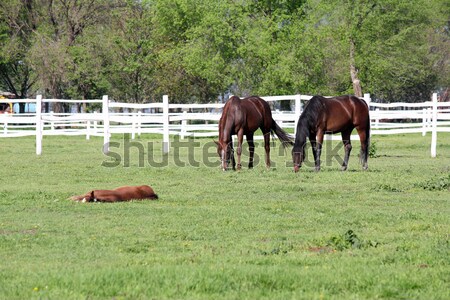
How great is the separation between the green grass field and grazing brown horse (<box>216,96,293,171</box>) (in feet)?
2.95

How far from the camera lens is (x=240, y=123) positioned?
17797mm

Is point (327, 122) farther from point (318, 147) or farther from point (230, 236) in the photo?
point (230, 236)

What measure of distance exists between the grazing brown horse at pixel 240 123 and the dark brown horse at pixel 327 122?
1147 millimetres

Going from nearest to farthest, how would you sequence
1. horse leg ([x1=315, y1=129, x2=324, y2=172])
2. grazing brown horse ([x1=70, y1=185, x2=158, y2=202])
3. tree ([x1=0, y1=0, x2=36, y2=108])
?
1. grazing brown horse ([x1=70, y1=185, x2=158, y2=202])
2. horse leg ([x1=315, y1=129, x2=324, y2=172])
3. tree ([x1=0, y1=0, x2=36, y2=108])

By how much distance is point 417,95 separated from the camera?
7238 centimetres

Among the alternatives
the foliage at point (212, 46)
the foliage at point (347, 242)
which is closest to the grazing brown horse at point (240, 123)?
the foliage at point (347, 242)

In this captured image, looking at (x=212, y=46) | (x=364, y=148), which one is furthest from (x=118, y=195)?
(x=212, y=46)

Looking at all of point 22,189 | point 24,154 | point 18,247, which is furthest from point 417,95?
point 18,247

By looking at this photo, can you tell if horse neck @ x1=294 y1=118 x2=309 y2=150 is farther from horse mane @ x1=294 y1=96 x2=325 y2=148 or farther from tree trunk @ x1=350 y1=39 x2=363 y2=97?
tree trunk @ x1=350 y1=39 x2=363 y2=97

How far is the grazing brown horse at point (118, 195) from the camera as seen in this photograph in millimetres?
11875

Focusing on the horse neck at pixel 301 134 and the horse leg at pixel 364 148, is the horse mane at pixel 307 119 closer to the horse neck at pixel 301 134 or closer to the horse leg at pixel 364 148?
the horse neck at pixel 301 134

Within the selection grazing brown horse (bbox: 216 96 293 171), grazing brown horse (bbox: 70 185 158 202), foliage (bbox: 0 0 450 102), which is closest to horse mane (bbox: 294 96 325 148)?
grazing brown horse (bbox: 216 96 293 171)

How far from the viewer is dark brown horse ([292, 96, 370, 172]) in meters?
17.2

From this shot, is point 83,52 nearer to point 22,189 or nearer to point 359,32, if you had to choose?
point 359,32
